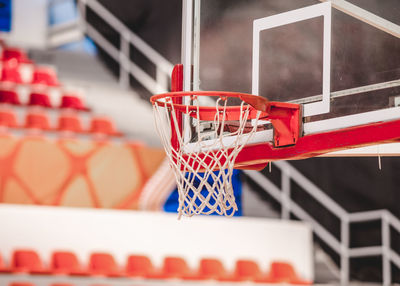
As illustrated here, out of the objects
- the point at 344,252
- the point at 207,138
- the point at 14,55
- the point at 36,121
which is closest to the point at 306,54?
the point at 207,138

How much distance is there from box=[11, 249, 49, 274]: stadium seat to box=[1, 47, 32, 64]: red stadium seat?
3.51 metres

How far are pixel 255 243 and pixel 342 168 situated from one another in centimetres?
117

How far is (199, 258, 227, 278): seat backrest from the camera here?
5867 mm

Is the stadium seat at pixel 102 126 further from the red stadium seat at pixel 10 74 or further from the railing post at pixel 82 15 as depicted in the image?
the railing post at pixel 82 15

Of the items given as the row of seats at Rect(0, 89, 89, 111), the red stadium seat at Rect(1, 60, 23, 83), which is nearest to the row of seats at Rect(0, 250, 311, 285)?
the row of seats at Rect(0, 89, 89, 111)

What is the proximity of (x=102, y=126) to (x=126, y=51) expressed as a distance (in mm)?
1868

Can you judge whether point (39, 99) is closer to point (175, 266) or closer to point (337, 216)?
point (175, 266)

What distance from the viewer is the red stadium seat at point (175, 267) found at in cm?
566

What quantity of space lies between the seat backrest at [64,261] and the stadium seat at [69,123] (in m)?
1.66

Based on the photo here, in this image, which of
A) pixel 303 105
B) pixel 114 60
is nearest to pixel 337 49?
pixel 303 105

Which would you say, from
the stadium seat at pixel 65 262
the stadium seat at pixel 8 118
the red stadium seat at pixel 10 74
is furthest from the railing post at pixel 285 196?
the red stadium seat at pixel 10 74

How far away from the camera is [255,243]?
6270mm

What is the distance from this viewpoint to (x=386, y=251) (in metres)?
6.14

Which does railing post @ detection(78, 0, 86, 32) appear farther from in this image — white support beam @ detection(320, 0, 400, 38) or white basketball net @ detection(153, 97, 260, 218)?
white support beam @ detection(320, 0, 400, 38)
